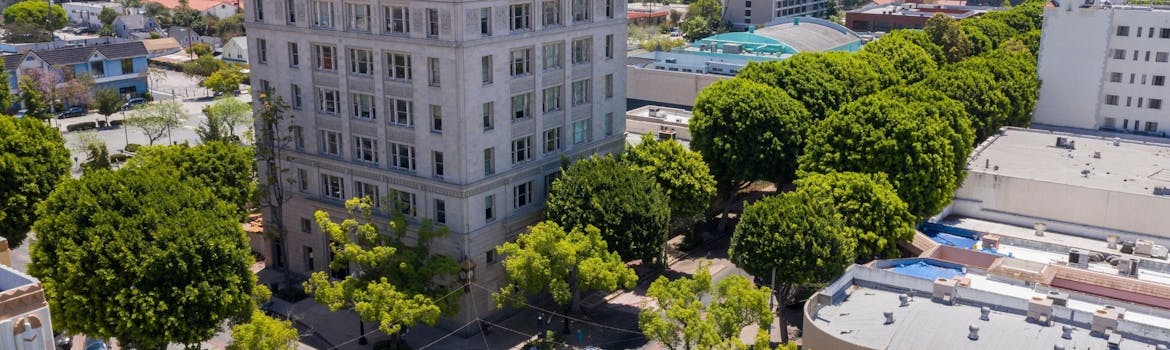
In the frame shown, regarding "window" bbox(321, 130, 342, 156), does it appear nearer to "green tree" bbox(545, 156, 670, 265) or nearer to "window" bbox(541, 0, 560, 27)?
"green tree" bbox(545, 156, 670, 265)

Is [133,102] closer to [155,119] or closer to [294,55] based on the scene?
[155,119]

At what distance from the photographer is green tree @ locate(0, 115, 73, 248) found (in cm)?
6359

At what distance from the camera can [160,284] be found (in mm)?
49188

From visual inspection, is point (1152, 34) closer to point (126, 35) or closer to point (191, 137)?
point (191, 137)

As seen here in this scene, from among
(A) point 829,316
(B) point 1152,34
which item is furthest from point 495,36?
(B) point 1152,34

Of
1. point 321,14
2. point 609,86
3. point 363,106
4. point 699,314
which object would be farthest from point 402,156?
point 699,314

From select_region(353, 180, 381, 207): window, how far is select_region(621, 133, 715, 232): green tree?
55.4ft

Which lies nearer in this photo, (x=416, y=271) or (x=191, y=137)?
(x=416, y=271)

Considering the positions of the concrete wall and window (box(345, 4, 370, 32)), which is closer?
window (box(345, 4, 370, 32))

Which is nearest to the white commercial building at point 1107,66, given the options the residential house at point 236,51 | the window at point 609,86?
the window at point 609,86

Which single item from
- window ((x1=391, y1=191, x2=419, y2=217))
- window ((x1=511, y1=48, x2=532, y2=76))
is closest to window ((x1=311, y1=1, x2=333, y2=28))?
window ((x1=391, y1=191, x2=419, y2=217))

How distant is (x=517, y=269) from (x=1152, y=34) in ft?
241

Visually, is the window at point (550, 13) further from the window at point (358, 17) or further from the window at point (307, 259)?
the window at point (307, 259)

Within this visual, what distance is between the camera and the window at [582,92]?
6881cm
